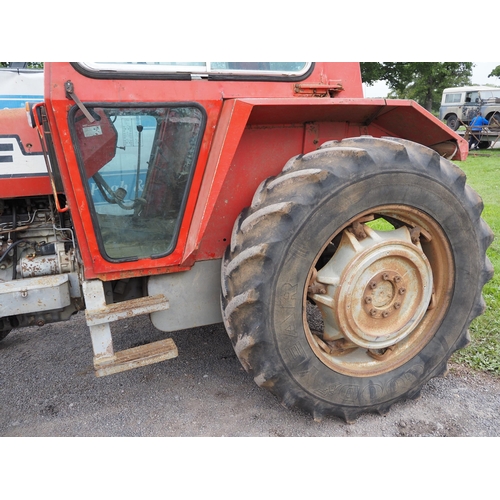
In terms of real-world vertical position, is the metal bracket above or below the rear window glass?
below

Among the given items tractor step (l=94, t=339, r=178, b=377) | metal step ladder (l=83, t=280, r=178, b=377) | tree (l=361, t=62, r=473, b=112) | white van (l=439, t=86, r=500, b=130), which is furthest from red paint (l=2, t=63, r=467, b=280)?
white van (l=439, t=86, r=500, b=130)

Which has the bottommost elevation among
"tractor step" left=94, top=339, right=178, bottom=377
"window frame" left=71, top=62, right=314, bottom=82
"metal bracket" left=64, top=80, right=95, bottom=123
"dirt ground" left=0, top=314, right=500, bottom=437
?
"dirt ground" left=0, top=314, right=500, bottom=437

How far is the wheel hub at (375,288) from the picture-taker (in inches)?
84.7

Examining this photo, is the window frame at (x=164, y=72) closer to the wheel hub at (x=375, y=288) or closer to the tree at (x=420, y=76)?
the wheel hub at (x=375, y=288)

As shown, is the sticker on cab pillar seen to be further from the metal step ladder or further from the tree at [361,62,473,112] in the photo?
the tree at [361,62,473,112]

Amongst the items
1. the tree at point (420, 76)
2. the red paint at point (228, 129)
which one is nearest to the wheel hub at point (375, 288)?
the red paint at point (228, 129)

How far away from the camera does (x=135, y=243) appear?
222 centimetres

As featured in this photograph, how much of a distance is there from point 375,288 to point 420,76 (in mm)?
25613

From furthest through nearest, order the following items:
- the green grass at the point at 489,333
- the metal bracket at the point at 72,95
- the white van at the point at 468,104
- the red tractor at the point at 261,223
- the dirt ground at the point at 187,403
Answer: the white van at the point at 468,104, the green grass at the point at 489,333, the dirt ground at the point at 187,403, the red tractor at the point at 261,223, the metal bracket at the point at 72,95

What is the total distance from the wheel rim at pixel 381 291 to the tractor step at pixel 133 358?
2.45 ft

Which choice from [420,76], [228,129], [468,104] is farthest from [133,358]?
[420,76]

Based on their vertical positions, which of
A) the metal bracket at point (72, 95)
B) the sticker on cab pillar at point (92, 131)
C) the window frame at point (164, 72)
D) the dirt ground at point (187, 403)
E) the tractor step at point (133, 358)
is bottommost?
the dirt ground at point (187, 403)

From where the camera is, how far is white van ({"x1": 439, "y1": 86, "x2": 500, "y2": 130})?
18281 millimetres

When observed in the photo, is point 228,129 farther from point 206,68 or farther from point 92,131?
point 92,131
